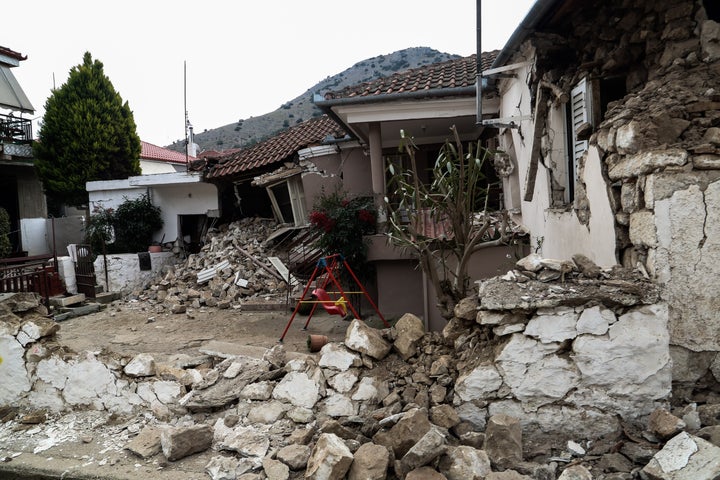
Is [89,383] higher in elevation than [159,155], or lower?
lower

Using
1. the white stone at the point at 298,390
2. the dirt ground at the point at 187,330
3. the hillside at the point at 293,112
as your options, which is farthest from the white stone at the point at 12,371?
the hillside at the point at 293,112

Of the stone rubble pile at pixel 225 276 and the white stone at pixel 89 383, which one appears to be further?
the stone rubble pile at pixel 225 276

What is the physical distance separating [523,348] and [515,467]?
2.81ft

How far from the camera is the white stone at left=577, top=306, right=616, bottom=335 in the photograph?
3598mm

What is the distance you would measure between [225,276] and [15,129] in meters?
12.4

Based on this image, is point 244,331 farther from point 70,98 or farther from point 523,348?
point 70,98

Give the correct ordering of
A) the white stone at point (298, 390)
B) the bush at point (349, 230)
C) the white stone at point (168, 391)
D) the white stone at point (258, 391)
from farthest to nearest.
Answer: the bush at point (349, 230) < the white stone at point (168, 391) < the white stone at point (258, 391) < the white stone at point (298, 390)

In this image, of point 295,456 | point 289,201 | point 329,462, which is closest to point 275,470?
point 295,456

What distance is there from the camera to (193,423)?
453cm

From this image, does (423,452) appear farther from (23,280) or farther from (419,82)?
(23,280)

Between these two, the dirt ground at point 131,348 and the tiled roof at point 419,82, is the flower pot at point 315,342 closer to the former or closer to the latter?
the dirt ground at point 131,348

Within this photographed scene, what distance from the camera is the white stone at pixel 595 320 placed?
142 inches

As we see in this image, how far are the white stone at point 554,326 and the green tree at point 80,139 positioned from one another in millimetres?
18958

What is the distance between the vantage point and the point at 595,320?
3.61 meters
